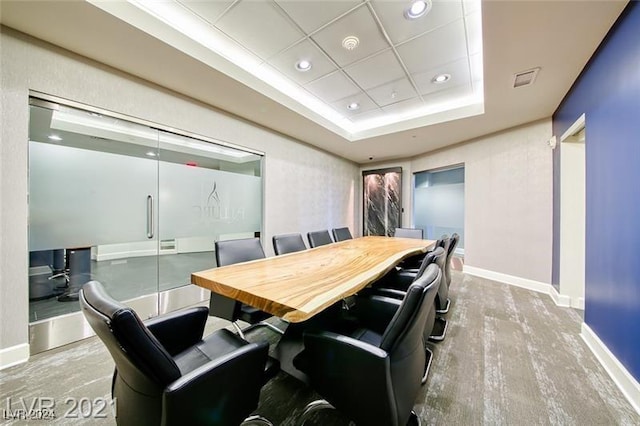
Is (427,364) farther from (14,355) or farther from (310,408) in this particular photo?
(14,355)

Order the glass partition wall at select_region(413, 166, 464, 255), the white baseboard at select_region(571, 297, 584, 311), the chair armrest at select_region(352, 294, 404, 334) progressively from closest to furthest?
the chair armrest at select_region(352, 294, 404, 334), the white baseboard at select_region(571, 297, 584, 311), the glass partition wall at select_region(413, 166, 464, 255)

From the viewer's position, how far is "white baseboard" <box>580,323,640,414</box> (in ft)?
4.81

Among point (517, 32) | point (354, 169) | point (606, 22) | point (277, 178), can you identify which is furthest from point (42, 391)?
point (354, 169)

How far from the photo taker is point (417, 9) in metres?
1.95

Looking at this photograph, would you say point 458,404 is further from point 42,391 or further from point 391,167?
point 391,167

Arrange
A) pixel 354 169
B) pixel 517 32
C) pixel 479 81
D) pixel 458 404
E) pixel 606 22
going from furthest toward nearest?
pixel 354 169, pixel 479 81, pixel 517 32, pixel 606 22, pixel 458 404

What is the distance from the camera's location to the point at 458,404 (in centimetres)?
145

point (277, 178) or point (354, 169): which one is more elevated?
point (354, 169)

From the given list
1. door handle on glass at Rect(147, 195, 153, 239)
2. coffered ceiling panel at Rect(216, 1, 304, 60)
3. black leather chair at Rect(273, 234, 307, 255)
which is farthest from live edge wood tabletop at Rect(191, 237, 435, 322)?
coffered ceiling panel at Rect(216, 1, 304, 60)

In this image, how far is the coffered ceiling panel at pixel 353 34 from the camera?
2061 millimetres

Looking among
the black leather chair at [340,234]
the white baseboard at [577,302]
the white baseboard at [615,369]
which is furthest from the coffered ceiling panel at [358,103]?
the white baseboard at [577,302]

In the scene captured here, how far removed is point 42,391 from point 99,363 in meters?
0.32

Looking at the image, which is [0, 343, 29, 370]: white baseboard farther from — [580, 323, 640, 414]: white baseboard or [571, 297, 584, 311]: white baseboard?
[571, 297, 584, 311]: white baseboard

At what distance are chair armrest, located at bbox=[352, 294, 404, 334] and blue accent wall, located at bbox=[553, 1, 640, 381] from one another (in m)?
1.56
